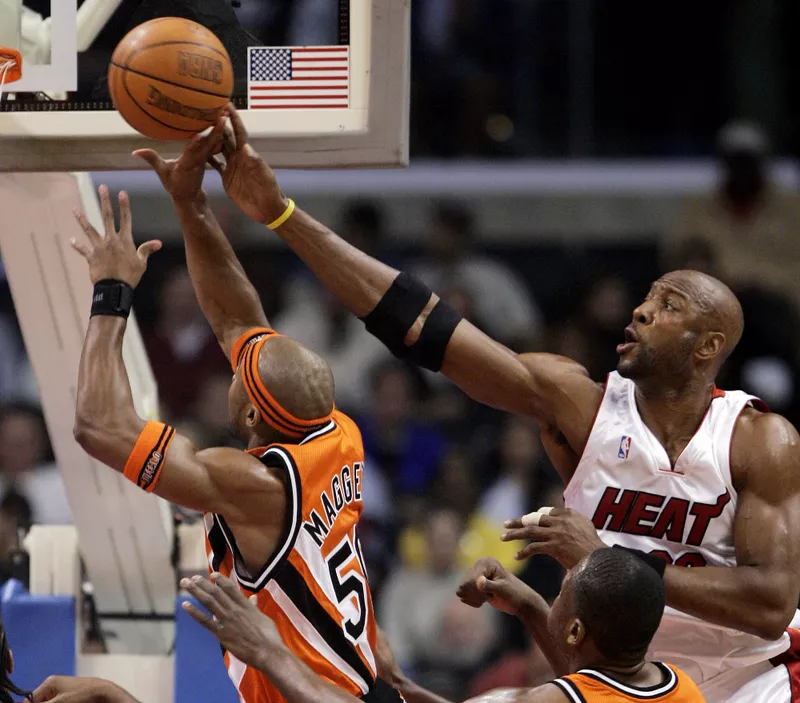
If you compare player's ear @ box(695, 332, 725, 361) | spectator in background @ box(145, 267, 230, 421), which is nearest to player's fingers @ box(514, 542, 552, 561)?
player's ear @ box(695, 332, 725, 361)

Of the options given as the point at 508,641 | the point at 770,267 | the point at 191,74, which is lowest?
A: the point at 508,641

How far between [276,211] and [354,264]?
32 cm

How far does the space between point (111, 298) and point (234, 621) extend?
125 cm

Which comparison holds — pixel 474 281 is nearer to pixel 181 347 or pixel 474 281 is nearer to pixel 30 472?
pixel 181 347

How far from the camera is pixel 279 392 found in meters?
4.06

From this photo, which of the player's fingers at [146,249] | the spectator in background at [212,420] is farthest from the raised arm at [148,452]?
the spectator in background at [212,420]

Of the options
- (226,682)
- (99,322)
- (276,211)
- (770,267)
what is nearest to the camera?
(99,322)

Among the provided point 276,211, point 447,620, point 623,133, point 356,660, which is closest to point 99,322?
point 276,211

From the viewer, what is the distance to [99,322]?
411 cm

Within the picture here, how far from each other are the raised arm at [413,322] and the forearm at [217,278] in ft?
0.86

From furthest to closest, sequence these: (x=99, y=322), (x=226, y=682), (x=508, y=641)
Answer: (x=508, y=641) < (x=226, y=682) < (x=99, y=322)

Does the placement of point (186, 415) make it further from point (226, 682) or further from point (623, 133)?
point (623, 133)

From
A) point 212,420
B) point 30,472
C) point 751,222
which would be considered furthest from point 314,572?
point 751,222

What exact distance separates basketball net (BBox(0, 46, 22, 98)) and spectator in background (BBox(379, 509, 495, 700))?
390 centimetres
